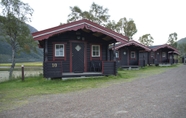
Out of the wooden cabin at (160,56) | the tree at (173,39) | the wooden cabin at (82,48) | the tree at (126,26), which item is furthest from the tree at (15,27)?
the tree at (173,39)

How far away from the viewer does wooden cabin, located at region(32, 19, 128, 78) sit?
30.9 feet

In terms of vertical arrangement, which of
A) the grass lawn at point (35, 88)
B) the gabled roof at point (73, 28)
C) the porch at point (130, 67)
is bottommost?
the grass lawn at point (35, 88)

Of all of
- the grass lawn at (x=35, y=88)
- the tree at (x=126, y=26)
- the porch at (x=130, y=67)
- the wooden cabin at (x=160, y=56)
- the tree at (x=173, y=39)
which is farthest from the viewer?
the tree at (x=173, y=39)

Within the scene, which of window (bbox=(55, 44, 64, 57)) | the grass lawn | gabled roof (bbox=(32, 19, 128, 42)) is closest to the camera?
the grass lawn

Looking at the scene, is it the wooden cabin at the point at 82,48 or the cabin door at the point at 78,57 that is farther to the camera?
the cabin door at the point at 78,57

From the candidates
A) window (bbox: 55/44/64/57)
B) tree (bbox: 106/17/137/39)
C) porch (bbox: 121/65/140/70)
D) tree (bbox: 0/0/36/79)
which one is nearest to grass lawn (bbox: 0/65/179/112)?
window (bbox: 55/44/64/57)

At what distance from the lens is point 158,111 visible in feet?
11.8

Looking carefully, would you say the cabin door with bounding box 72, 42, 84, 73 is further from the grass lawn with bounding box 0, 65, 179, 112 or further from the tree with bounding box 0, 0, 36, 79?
the tree with bounding box 0, 0, 36, 79

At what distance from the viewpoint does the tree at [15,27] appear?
535 inches

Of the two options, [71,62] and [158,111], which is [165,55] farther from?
[158,111]

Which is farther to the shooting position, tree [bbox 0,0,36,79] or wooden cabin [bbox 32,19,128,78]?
tree [bbox 0,0,36,79]

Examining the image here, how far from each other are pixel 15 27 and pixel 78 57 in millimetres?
7257

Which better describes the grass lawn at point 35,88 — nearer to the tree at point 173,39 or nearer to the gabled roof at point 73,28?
the gabled roof at point 73,28

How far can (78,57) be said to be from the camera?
411 inches
